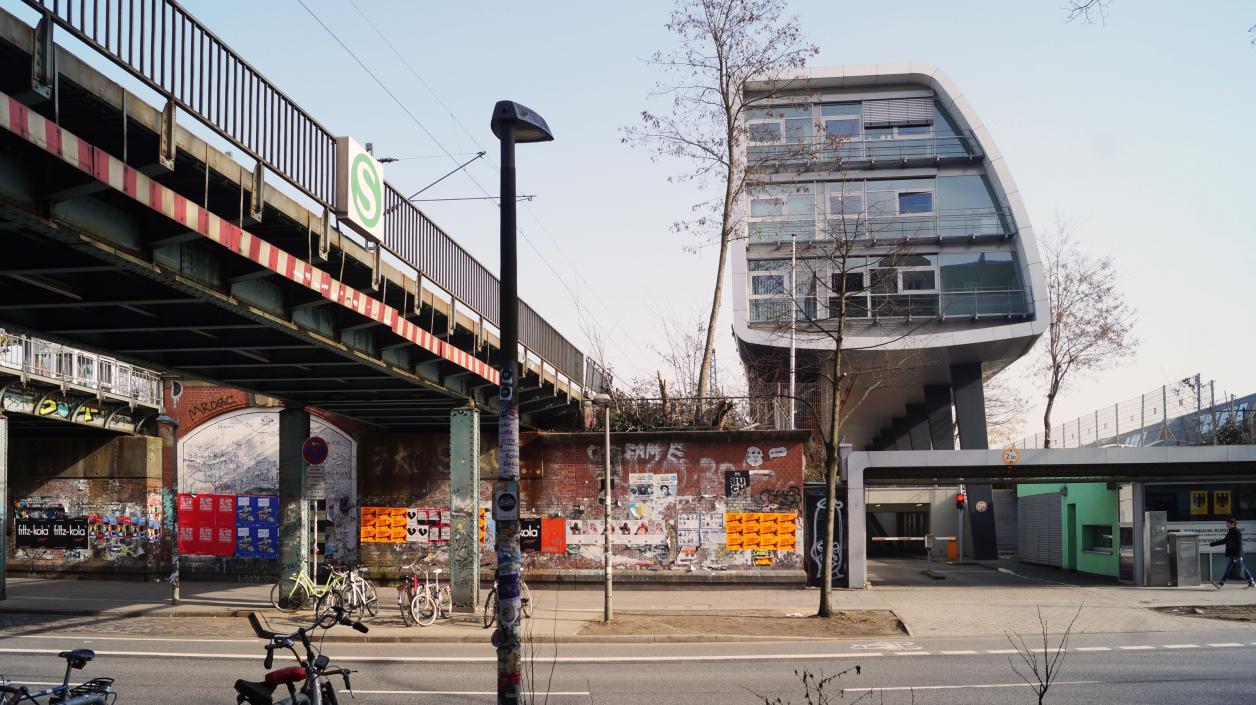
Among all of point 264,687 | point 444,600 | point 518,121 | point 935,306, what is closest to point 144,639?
point 444,600

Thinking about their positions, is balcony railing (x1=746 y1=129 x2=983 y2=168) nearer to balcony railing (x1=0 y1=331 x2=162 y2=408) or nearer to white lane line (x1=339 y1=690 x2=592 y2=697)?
balcony railing (x1=0 y1=331 x2=162 y2=408)

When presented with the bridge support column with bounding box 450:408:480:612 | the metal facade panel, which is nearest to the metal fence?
the metal facade panel

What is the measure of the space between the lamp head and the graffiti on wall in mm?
18224

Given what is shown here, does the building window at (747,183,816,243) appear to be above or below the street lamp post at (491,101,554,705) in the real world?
above

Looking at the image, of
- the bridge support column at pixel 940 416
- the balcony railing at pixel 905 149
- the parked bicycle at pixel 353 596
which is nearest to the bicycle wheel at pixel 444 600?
the parked bicycle at pixel 353 596

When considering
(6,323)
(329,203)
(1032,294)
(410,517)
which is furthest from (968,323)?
(6,323)

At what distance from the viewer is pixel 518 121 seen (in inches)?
363

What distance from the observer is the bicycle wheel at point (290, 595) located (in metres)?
20.5

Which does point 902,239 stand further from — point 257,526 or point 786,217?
point 257,526

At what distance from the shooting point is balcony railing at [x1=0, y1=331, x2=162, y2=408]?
76.7 feet

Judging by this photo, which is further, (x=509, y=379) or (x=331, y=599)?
(x=331, y=599)

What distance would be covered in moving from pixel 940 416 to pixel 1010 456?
19.9m

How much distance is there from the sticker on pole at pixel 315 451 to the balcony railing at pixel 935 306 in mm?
21852

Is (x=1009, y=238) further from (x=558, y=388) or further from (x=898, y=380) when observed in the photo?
(x=558, y=388)
